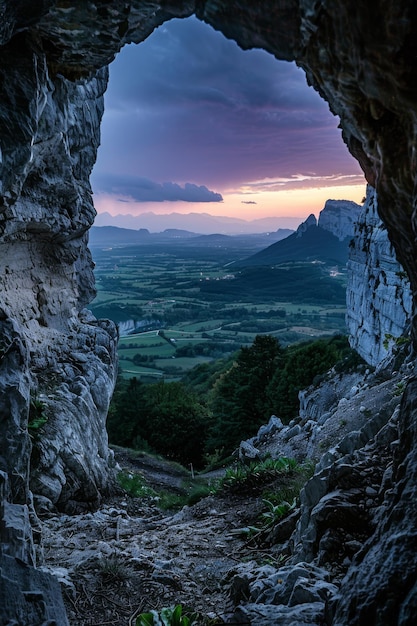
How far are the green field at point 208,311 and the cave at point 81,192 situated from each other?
190 feet

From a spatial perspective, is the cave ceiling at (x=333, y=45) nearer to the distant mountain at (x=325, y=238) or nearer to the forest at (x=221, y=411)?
the forest at (x=221, y=411)

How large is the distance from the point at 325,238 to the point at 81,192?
6655 inches

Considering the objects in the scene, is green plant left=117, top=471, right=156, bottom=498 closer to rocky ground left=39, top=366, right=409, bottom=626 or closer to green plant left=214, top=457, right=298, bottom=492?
rocky ground left=39, top=366, right=409, bottom=626

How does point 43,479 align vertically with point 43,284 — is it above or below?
below

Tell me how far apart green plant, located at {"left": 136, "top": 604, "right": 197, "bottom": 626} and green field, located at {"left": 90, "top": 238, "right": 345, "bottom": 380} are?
6727 centimetres

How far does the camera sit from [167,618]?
5.43 m

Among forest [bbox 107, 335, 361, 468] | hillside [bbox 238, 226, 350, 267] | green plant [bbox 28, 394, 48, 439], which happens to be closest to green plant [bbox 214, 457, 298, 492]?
green plant [bbox 28, 394, 48, 439]

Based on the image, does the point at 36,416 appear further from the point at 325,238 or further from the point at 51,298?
the point at 325,238

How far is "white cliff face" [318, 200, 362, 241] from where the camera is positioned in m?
149

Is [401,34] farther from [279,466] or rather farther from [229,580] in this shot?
[279,466]

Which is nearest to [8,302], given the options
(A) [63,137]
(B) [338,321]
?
(A) [63,137]

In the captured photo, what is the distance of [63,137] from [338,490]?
12.7 m

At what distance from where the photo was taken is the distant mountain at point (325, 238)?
15400 centimetres

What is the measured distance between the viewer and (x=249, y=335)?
11031 centimetres
